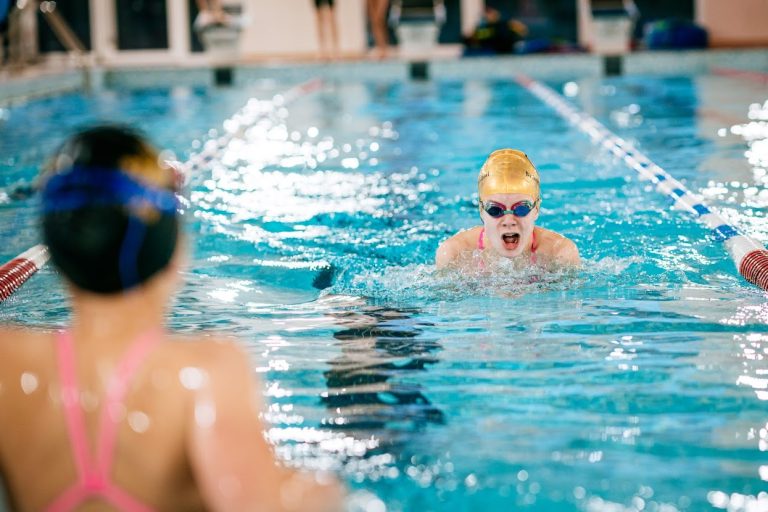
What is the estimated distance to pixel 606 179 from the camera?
724 centimetres

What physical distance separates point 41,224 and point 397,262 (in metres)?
3.65

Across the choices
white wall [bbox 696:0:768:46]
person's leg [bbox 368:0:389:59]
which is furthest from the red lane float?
white wall [bbox 696:0:768:46]

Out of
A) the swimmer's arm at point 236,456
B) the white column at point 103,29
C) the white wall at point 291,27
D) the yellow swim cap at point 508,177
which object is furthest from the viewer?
the white wall at point 291,27

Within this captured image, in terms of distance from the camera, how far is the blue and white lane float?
4.43 metres

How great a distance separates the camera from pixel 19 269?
4629 mm

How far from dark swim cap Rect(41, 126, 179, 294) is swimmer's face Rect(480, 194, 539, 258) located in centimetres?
286

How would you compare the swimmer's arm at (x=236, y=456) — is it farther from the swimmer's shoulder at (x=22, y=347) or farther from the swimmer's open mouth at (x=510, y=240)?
the swimmer's open mouth at (x=510, y=240)

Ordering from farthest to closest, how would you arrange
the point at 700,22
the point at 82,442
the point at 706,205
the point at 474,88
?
the point at 700,22, the point at 474,88, the point at 706,205, the point at 82,442

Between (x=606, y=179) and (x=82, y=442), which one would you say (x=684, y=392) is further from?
A: (x=606, y=179)

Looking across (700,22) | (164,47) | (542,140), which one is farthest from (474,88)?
(164,47)

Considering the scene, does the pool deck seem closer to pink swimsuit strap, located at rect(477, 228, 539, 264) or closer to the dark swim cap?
pink swimsuit strap, located at rect(477, 228, 539, 264)

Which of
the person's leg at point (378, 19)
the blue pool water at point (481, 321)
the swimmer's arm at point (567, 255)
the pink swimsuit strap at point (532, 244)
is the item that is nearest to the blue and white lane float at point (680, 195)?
the blue pool water at point (481, 321)

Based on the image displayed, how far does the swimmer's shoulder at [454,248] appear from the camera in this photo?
15.5ft

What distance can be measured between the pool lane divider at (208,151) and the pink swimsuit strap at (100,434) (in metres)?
0.26
